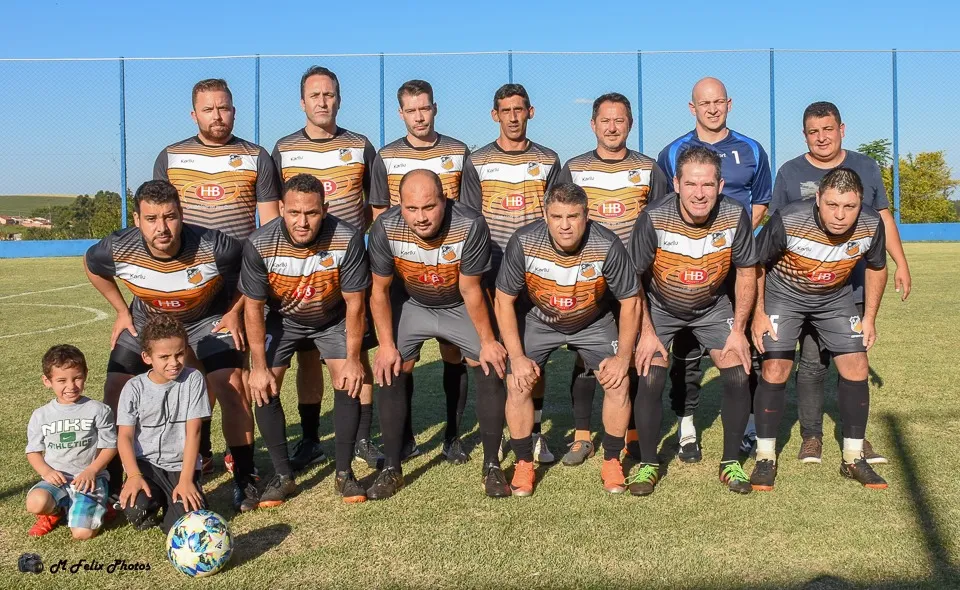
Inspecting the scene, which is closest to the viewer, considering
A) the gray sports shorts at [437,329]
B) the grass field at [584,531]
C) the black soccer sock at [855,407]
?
the grass field at [584,531]

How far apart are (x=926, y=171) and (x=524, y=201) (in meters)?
26.1

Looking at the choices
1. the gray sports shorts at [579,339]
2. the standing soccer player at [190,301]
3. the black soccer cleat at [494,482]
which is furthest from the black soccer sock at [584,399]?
the standing soccer player at [190,301]

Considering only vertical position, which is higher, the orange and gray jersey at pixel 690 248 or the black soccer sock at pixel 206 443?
the orange and gray jersey at pixel 690 248

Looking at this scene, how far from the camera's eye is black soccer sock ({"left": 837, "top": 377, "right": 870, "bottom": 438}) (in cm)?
468

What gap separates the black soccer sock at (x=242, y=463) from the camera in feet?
14.7

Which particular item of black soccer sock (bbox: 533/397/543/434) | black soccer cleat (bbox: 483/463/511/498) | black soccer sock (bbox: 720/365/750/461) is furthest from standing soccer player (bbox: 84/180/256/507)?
black soccer sock (bbox: 720/365/750/461)

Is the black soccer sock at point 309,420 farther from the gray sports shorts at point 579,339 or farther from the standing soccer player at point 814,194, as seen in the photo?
the standing soccer player at point 814,194

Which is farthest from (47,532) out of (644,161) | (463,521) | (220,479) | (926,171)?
(926,171)

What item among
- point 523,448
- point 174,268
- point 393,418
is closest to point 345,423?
point 393,418

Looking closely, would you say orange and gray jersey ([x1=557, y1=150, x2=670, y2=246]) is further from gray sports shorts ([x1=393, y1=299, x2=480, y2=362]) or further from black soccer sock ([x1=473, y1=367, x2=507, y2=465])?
black soccer sock ([x1=473, y1=367, x2=507, y2=465])

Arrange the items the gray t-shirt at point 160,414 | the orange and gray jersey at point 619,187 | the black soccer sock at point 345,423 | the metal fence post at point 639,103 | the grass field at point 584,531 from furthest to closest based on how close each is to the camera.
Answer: the metal fence post at point 639,103 < the orange and gray jersey at point 619,187 < the black soccer sock at point 345,423 < the gray t-shirt at point 160,414 < the grass field at point 584,531

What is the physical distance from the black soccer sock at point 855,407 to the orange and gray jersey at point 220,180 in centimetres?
341

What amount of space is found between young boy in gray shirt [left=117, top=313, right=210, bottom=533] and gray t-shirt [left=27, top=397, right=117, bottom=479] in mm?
144

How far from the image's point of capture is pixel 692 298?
4652 mm
